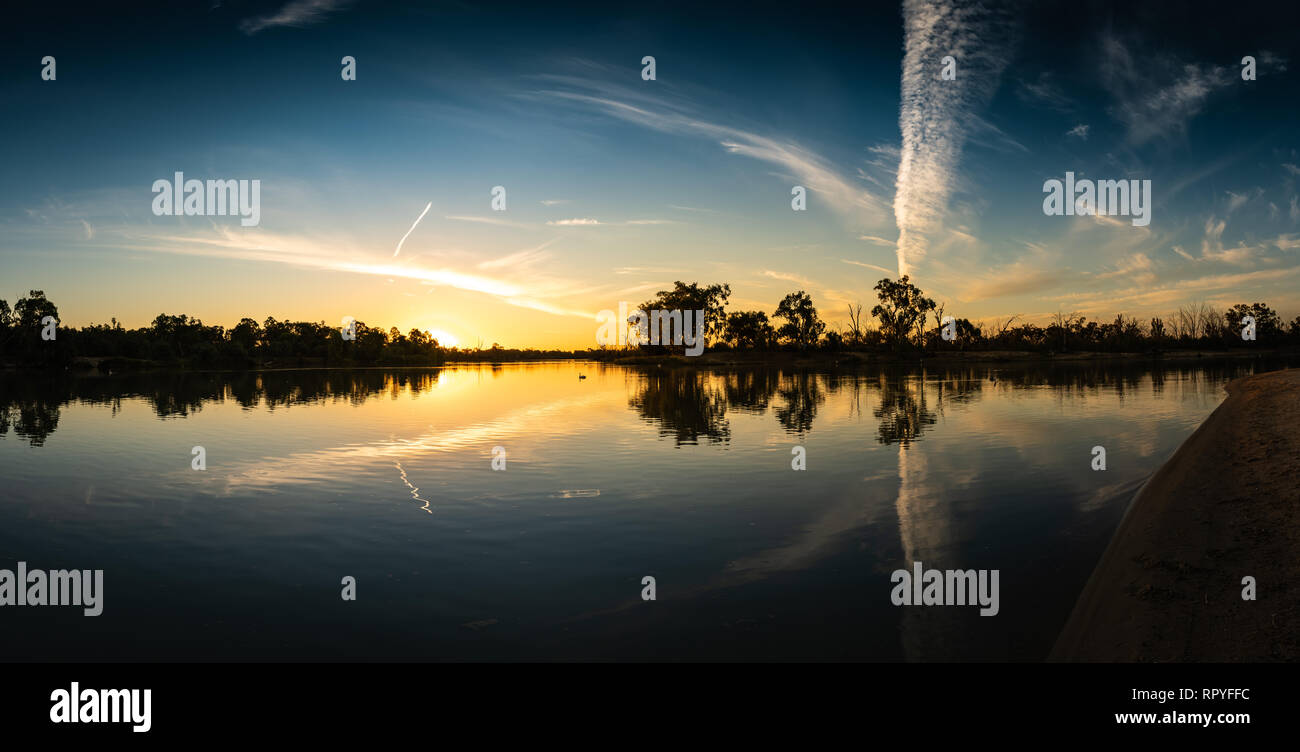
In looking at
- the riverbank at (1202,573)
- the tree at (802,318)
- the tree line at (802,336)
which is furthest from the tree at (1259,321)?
the riverbank at (1202,573)

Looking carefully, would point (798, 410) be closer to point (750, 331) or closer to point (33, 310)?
point (750, 331)

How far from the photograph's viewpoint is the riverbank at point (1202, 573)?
22.0 ft

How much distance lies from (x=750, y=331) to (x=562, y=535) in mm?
163246

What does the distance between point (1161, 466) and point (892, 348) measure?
151 meters

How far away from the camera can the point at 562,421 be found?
1289 inches

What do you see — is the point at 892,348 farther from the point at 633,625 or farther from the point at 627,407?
the point at 633,625

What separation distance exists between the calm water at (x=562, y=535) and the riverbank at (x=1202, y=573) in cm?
59

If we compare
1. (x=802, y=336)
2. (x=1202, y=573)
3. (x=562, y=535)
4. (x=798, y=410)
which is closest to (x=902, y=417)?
(x=798, y=410)

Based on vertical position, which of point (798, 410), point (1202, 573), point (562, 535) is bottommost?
point (562, 535)

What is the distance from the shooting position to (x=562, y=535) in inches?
485

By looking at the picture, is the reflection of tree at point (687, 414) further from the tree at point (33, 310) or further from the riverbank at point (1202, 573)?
the tree at point (33, 310)

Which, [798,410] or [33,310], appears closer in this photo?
[798,410]

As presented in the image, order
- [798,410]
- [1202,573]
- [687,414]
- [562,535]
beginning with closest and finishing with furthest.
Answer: [1202,573]
[562,535]
[687,414]
[798,410]
